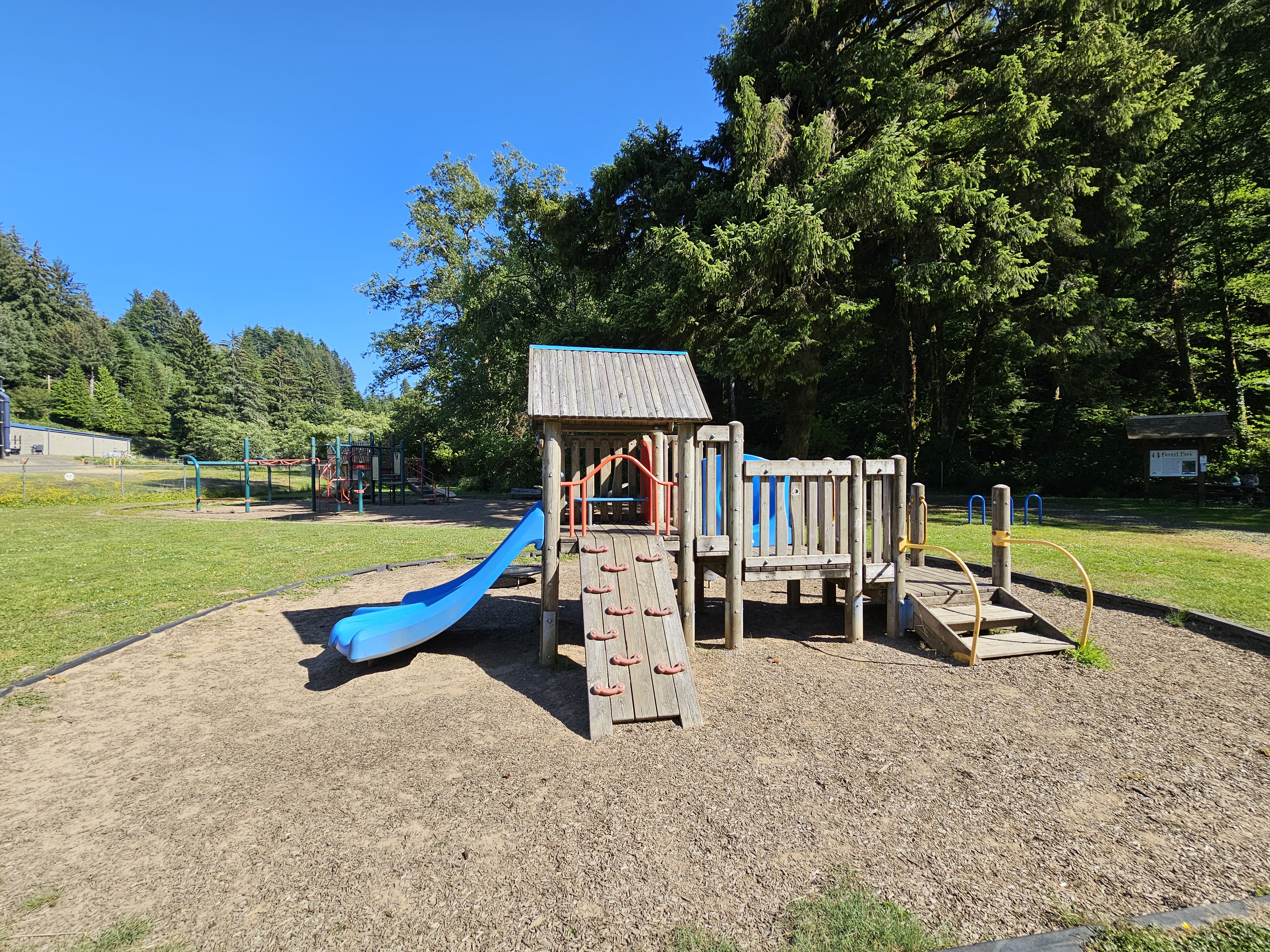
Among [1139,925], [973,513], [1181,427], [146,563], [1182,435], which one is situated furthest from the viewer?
[1181,427]

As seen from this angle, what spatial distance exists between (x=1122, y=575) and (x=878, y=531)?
5.19 metres

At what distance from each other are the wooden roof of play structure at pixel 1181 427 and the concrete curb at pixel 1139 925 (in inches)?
890

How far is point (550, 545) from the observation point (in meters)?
6.13

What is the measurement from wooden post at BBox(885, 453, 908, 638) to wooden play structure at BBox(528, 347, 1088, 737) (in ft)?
0.06

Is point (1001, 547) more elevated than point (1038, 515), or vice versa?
point (1001, 547)

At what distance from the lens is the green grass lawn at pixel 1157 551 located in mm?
8164

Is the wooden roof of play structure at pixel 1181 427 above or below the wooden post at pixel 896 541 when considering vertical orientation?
above

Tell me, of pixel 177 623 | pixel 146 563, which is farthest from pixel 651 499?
pixel 146 563

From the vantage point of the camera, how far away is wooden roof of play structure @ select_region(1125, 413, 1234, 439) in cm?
1947

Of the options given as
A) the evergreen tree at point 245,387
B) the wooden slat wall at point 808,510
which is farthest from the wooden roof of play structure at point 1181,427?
the evergreen tree at point 245,387

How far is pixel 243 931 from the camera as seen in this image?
263cm

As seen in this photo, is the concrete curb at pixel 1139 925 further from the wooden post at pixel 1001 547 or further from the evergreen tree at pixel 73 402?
the evergreen tree at pixel 73 402

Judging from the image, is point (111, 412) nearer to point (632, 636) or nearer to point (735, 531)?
point (735, 531)

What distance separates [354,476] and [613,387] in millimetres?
20338
